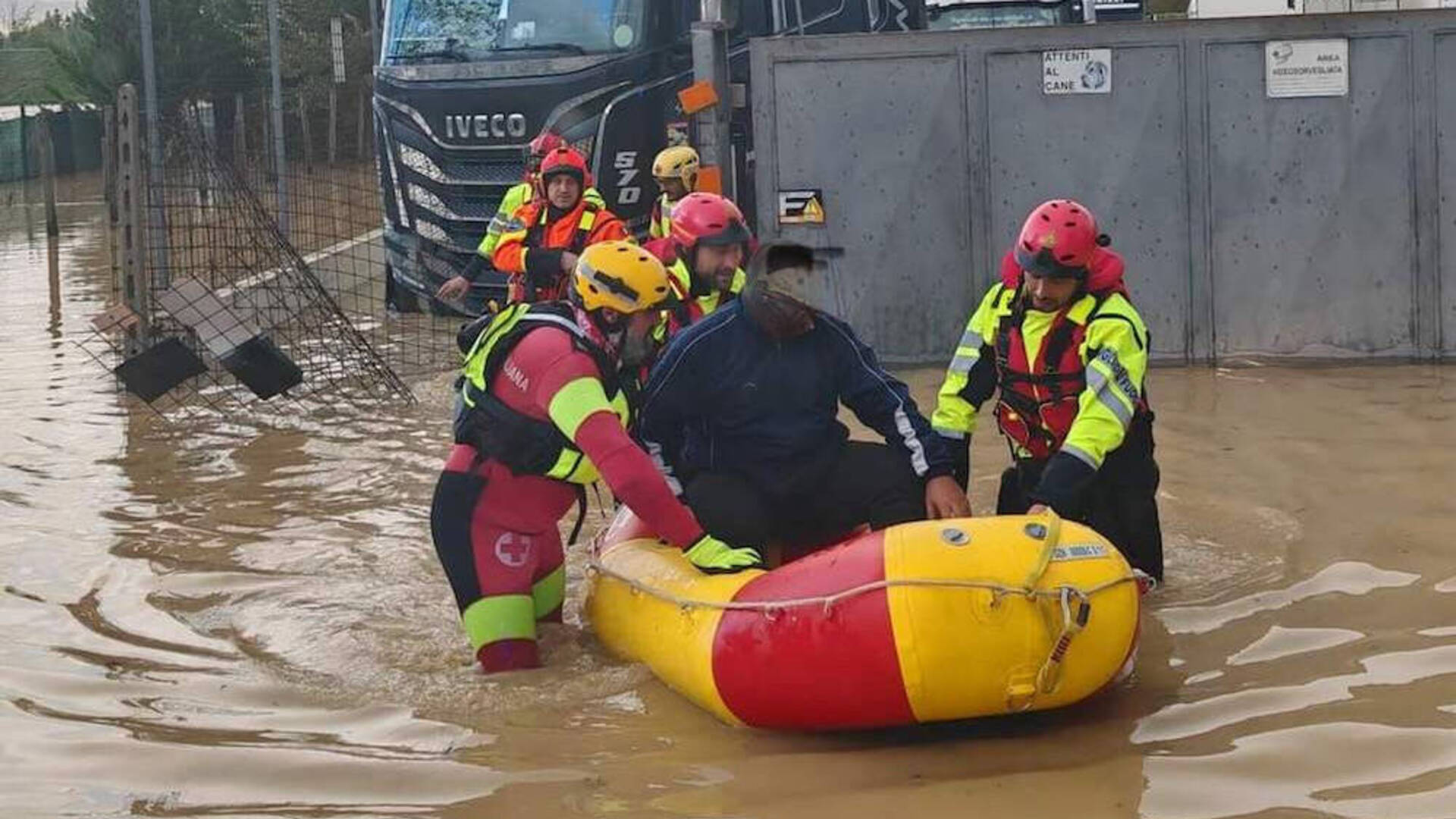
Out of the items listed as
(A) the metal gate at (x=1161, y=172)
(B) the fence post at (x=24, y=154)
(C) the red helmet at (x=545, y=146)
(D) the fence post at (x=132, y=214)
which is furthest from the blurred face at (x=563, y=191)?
(B) the fence post at (x=24, y=154)

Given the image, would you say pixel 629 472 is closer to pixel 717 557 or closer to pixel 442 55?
pixel 717 557

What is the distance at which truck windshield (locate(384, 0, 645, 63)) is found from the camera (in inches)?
564

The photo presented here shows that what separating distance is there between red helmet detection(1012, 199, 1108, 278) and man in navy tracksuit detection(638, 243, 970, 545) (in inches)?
24.4

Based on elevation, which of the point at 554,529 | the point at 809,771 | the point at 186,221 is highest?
the point at 186,221

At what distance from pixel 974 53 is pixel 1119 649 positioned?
23.9 feet

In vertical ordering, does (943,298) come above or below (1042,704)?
above

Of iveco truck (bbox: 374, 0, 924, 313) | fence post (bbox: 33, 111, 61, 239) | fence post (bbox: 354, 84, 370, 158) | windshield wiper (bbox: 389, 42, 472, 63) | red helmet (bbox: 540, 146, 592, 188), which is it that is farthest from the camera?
fence post (bbox: 354, 84, 370, 158)

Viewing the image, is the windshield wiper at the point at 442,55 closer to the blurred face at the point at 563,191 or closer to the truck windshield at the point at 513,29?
the truck windshield at the point at 513,29

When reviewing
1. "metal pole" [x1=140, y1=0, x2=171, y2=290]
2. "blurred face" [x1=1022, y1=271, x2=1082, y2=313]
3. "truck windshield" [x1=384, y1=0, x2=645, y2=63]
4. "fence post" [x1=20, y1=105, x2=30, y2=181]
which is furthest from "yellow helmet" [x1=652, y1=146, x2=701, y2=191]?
"fence post" [x1=20, y1=105, x2=30, y2=181]

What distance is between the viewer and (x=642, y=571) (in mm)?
6582

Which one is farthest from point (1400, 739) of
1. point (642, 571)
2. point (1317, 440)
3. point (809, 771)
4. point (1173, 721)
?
point (1317, 440)

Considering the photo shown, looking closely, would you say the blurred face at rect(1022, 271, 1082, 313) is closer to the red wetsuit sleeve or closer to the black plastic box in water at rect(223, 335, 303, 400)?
the red wetsuit sleeve

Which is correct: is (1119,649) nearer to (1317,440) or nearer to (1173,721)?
(1173,721)

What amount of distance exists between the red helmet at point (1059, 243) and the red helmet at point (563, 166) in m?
4.22
